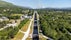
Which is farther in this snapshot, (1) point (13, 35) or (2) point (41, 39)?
(1) point (13, 35)

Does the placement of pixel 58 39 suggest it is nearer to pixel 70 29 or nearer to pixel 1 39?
pixel 1 39

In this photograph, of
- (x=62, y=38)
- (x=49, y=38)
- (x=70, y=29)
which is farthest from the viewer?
(x=70, y=29)

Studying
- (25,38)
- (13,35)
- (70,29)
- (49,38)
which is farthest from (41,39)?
(70,29)

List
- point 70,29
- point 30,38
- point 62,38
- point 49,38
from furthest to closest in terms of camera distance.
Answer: point 70,29, point 30,38, point 49,38, point 62,38

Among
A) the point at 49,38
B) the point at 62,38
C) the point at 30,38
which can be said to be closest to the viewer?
the point at 62,38

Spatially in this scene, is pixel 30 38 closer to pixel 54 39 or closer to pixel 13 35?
pixel 13 35

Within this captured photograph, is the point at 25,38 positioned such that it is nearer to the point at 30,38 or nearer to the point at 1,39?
the point at 30,38

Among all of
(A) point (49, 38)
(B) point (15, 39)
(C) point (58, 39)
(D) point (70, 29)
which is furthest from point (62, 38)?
(D) point (70, 29)

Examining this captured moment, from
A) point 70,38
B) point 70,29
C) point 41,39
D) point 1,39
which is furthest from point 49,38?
point 70,29

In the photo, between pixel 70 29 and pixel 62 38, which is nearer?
pixel 62 38
